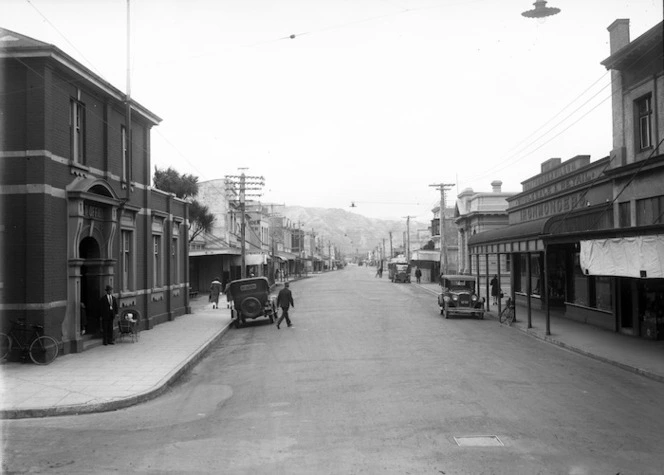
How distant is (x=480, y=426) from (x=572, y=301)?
19108 millimetres

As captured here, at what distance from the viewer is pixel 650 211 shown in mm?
17922

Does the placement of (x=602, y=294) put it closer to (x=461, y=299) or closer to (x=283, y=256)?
(x=461, y=299)

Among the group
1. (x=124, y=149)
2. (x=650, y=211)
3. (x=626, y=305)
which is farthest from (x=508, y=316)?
(x=124, y=149)

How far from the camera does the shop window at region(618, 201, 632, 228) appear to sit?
19438 mm

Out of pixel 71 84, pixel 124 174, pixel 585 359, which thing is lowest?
pixel 585 359

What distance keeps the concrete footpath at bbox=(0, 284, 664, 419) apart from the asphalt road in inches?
15.9

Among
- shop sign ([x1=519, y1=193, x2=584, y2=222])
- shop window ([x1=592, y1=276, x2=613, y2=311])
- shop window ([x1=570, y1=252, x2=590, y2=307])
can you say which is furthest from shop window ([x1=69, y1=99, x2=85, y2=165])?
shop window ([x1=570, y1=252, x2=590, y2=307])

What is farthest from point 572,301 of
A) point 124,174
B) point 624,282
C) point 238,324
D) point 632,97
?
point 124,174

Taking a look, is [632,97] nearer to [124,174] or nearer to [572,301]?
[572,301]

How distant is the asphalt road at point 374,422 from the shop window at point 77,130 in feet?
23.2

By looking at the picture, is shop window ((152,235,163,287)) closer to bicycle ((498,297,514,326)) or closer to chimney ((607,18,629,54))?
bicycle ((498,297,514,326))

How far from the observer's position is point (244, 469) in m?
6.88

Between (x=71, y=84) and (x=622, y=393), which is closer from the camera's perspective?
(x=622, y=393)

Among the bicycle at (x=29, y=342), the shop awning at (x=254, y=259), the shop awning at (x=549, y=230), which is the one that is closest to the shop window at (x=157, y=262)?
the bicycle at (x=29, y=342)
